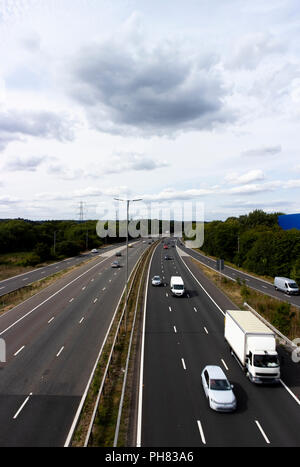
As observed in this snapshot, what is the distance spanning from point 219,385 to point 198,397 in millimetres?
1513

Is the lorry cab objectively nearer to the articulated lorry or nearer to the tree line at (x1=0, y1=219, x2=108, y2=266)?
the articulated lorry

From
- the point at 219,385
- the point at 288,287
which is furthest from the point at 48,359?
the point at 288,287

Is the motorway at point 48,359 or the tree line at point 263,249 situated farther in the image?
the tree line at point 263,249

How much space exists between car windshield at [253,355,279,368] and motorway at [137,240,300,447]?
55.2 inches

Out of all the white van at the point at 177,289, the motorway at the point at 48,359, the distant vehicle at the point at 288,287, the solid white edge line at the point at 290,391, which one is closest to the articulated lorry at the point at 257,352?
the solid white edge line at the point at 290,391

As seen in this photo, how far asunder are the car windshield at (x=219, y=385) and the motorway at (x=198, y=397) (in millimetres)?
1042

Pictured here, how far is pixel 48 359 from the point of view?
66.6 ft

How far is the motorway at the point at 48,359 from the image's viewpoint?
1355 centimetres

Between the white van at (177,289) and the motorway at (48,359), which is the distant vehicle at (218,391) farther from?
the white van at (177,289)

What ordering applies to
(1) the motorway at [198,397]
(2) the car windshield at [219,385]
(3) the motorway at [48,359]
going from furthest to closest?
(2) the car windshield at [219,385] → (3) the motorway at [48,359] → (1) the motorway at [198,397]

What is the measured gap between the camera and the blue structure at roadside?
104 metres
